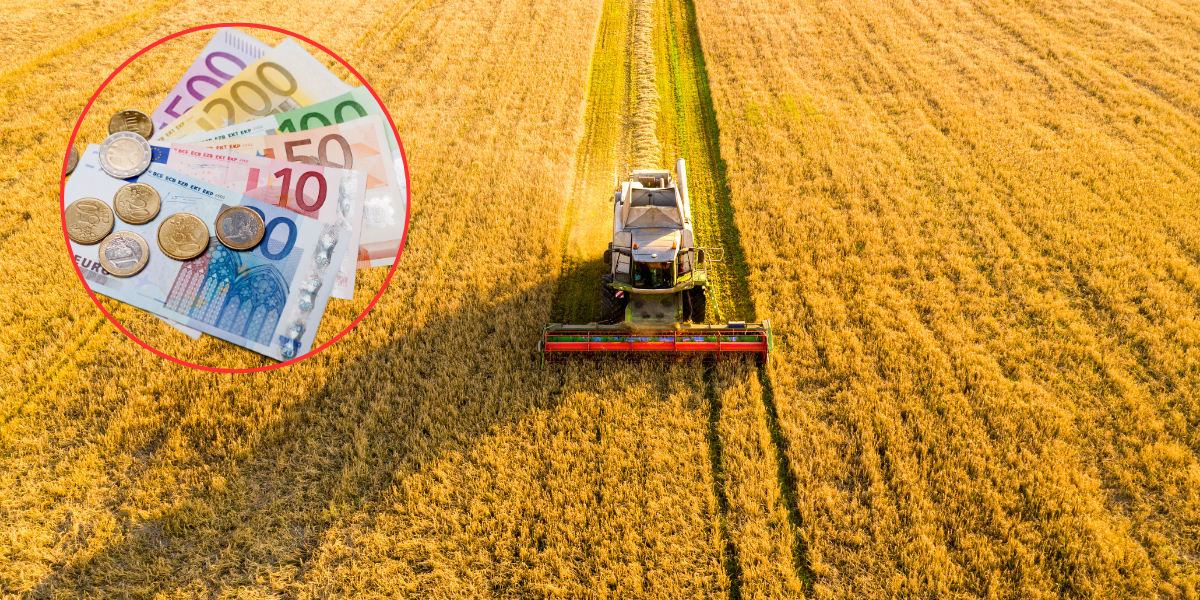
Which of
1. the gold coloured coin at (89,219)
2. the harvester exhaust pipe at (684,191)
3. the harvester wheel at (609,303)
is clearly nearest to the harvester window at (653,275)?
the harvester wheel at (609,303)

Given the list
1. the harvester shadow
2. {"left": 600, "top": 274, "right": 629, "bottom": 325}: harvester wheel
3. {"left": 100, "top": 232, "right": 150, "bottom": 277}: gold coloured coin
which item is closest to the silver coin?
{"left": 100, "top": 232, "right": 150, "bottom": 277}: gold coloured coin

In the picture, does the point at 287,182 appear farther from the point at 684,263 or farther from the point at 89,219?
the point at 684,263

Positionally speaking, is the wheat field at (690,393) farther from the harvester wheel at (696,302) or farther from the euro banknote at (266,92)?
the harvester wheel at (696,302)

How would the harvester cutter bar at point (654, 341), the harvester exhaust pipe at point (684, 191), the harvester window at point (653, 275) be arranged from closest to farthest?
the harvester window at point (653, 275) < the harvester cutter bar at point (654, 341) < the harvester exhaust pipe at point (684, 191)

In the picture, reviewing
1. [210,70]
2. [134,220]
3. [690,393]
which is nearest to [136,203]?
[134,220]

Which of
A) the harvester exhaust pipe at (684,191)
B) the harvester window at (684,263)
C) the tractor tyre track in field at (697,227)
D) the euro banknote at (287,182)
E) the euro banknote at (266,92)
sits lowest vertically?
the tractor tyre track in field at (697,227)

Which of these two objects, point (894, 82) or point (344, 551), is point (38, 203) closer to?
point (344, 551)
